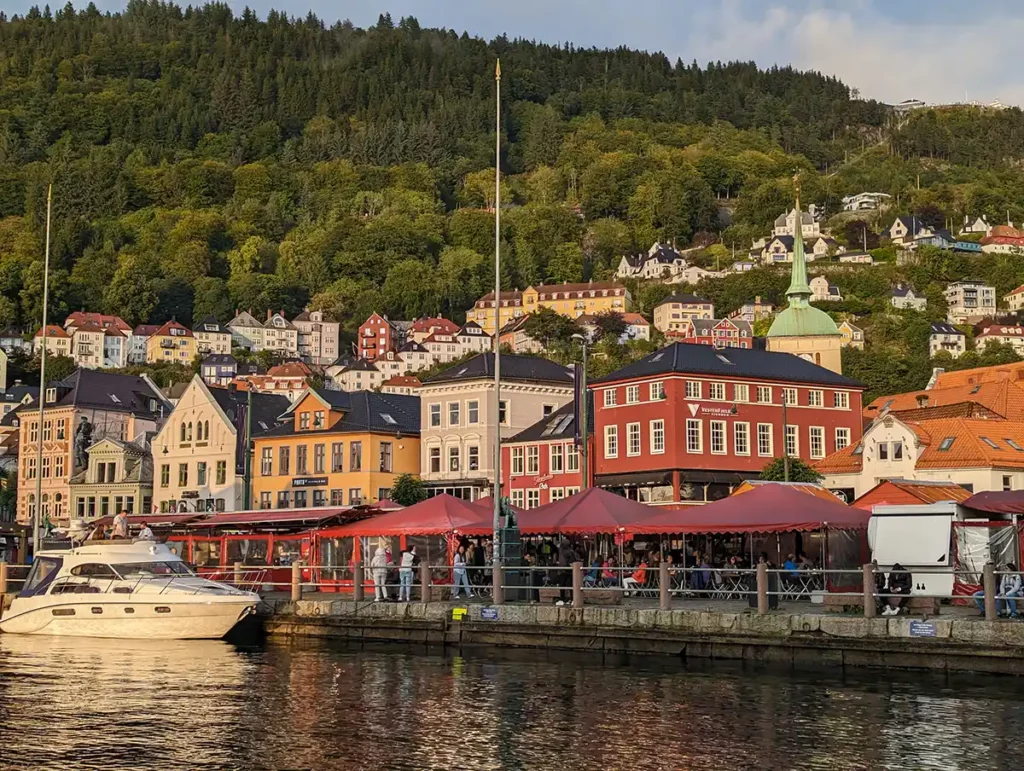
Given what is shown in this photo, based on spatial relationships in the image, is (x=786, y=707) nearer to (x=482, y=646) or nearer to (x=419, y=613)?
(x=482, y=646)

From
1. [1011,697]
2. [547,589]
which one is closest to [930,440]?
[547,589]

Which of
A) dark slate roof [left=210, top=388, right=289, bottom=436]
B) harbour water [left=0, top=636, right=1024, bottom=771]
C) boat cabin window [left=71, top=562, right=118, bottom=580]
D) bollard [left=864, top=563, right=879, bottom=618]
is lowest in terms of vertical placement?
harbour water [left=0, top=636, right=1024, bottom=771]

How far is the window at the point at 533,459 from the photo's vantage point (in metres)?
74.3

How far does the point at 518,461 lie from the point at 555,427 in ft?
10.0

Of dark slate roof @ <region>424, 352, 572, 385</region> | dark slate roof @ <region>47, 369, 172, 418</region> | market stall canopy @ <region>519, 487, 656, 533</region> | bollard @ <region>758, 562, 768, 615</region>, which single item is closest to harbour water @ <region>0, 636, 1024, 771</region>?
bollard @ <region>758, 562, 768, 615</region>

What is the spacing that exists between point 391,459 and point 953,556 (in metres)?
47.6

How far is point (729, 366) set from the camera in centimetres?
7275

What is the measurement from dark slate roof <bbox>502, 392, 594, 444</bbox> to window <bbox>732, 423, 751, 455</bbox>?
7.96 m

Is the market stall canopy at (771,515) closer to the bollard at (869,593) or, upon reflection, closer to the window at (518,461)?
the bollard at (869,593)

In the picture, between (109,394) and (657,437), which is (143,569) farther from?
(109,394)

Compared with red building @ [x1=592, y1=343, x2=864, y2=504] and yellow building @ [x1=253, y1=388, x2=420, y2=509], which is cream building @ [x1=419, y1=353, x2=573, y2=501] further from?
red building @ [x1=592, y1=343, x2=864, y2=504]

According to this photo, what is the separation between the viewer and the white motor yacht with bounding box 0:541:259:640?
3834 centimetres

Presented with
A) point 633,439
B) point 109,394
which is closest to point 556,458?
point 633,439

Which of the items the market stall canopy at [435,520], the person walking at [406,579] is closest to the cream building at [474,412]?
the market stall canopy at [435,520]
